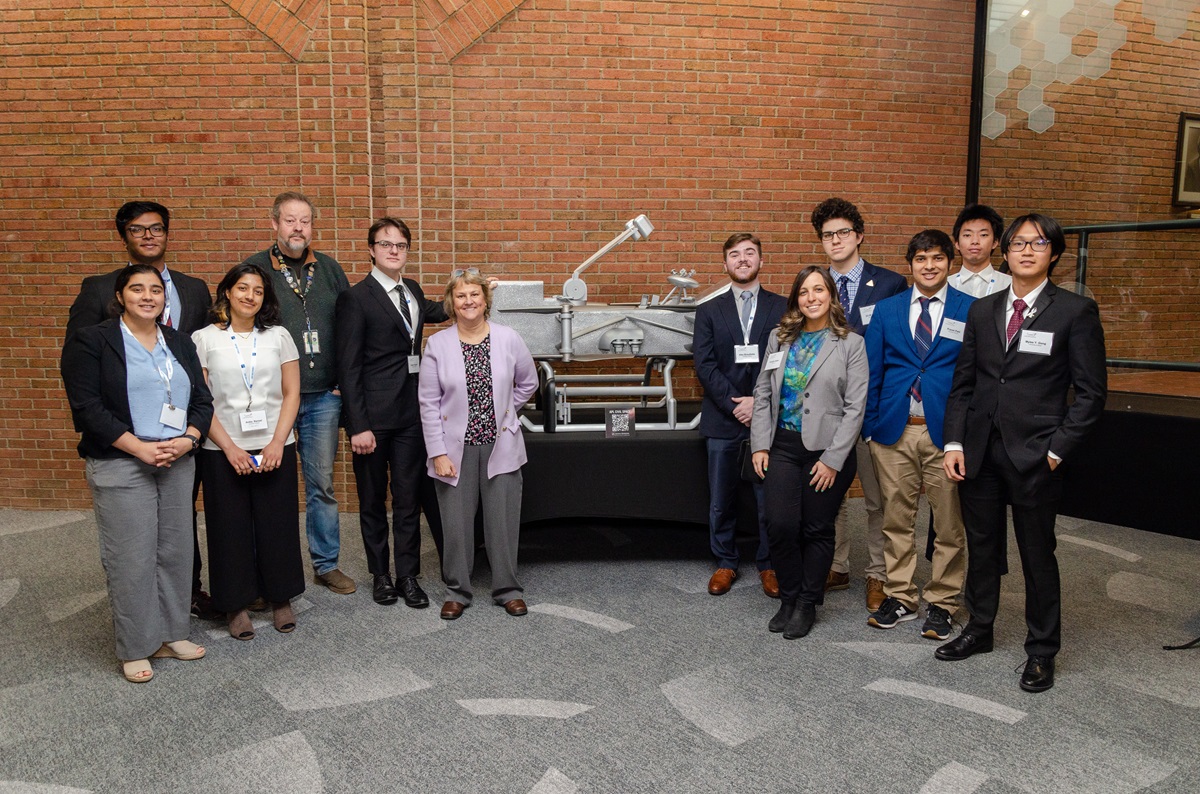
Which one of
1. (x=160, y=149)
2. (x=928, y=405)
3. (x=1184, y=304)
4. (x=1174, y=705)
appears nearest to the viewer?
(x=1174, y=705)

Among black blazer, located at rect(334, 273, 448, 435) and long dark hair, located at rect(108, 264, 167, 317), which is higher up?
long dark hair, located at rect(108, 264, 167, 317)

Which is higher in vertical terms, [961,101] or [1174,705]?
[961,101]

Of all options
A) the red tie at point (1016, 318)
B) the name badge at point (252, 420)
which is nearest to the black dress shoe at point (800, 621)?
the red tie at point (1016, 318)

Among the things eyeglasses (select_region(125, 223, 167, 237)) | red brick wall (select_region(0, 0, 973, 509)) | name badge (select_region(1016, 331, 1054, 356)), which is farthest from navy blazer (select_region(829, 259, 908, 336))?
eyeglasses (select_region(125, 223, 167, 237))

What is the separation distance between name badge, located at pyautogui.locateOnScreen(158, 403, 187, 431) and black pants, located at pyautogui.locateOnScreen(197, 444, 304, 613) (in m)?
0.21

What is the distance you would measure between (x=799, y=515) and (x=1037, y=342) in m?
0.97

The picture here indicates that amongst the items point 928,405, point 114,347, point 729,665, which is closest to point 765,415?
point 928,405

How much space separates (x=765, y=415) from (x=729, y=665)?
2.94 ft

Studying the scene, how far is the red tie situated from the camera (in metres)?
2.53

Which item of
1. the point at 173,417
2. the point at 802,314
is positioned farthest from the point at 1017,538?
the point at 173,417

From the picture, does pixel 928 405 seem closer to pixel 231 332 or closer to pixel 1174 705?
pixel 1174 705

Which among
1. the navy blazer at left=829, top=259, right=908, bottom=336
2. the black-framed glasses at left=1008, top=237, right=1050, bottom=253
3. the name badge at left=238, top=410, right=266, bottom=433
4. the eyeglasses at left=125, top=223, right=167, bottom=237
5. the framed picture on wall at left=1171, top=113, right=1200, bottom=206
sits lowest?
the name badge at left=238, top=410, right=266, bottom=433

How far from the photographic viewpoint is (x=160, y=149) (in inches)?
179

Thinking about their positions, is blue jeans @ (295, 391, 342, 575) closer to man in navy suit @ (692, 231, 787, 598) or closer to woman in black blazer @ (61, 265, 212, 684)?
woman in black blazer @ (61, 265, 212, 684)
